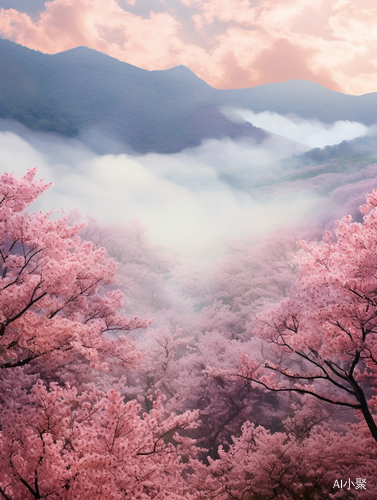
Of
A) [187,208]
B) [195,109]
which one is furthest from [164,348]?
[195,109]

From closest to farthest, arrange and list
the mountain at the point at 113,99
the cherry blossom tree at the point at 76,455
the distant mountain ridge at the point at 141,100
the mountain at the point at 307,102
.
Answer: the cherry blossom tree at the point at 76,455 → the mountain at the point at 113,99 → the distant mountain ridge at the point at 141,100 → the mountain at the point at 307,102

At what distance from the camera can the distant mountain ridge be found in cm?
9419

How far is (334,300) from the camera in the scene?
19.4 ft

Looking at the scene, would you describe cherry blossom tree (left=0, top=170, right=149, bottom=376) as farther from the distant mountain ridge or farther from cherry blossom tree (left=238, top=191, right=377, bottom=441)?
the distant mountain ridge

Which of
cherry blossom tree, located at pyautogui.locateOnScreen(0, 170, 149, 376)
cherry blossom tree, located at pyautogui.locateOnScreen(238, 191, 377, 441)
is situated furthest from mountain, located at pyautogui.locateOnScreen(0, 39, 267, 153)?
cherry blossom tree, located at pyautogui.locateOnScreen(238, 191, 377, 441)

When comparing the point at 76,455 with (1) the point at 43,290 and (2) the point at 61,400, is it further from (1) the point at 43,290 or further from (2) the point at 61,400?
(1) the point at 43,290

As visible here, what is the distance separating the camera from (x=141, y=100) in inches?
4486

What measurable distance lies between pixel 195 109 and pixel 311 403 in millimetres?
119991

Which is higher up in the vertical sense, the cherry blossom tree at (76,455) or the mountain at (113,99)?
the mountain at (113,99)

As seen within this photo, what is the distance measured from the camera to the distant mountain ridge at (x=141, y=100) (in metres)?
94.2

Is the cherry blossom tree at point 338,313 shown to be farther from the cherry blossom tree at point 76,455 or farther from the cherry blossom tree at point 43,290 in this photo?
the cherry blossom tree at point 43,290

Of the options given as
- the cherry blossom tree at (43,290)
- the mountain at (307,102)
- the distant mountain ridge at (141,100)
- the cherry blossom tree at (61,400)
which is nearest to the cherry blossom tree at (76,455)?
the cherry blossom tree at (61,400)

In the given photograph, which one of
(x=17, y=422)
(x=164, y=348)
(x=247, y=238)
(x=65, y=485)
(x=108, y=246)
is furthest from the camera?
(x=247, y=238)

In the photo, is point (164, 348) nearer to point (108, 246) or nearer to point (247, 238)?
point (108, 246)
